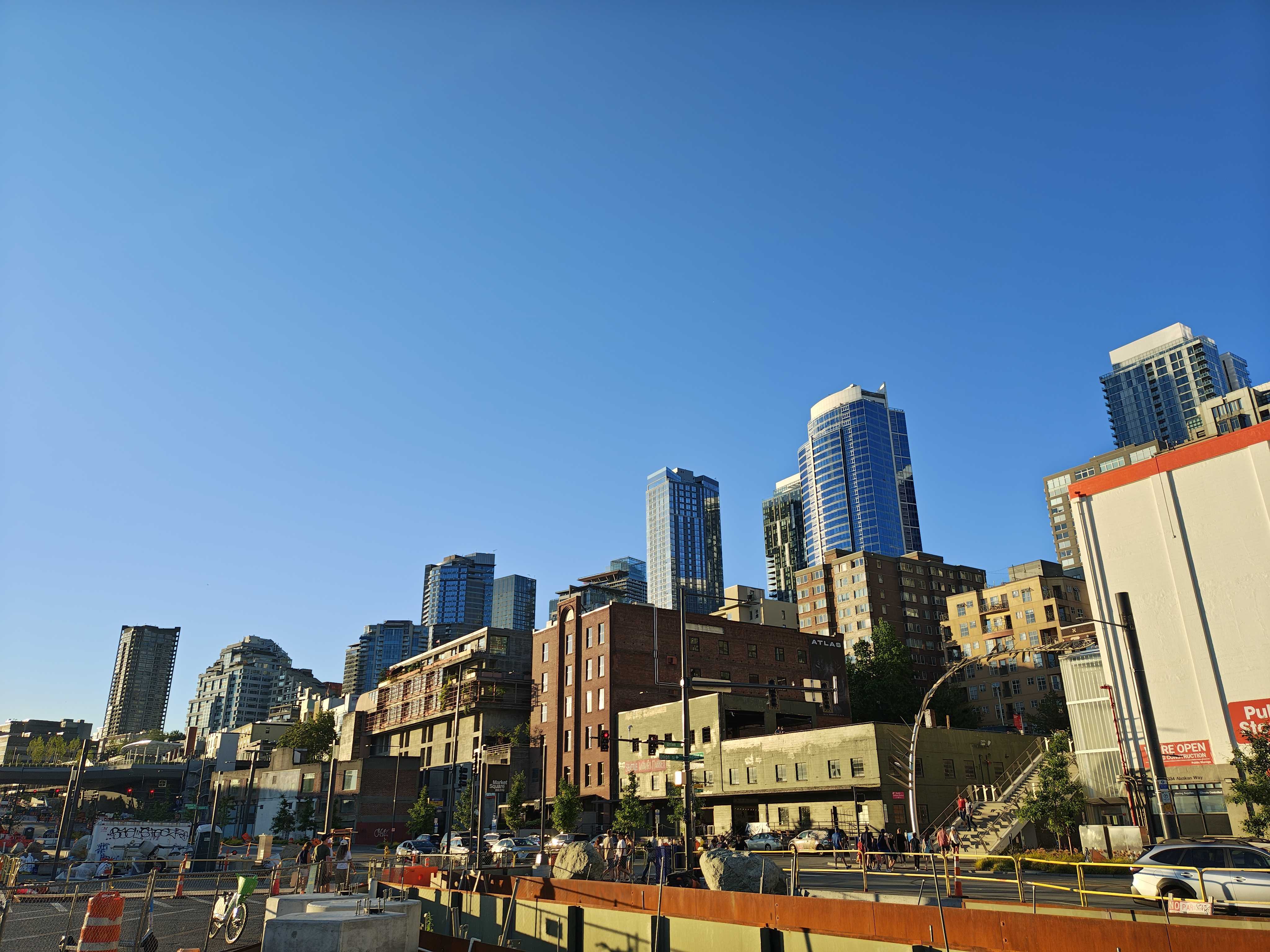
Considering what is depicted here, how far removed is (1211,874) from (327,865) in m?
26.3

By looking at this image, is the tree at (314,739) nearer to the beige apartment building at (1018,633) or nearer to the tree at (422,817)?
the tree at (422,817)

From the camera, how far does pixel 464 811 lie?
68.2 metres

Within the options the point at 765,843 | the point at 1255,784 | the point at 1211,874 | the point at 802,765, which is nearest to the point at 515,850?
the point at 765,843

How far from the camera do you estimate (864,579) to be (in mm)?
134625

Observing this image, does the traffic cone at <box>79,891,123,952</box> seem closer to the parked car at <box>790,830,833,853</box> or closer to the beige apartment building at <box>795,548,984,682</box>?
the parked car at <box>790,830,833,853</box>

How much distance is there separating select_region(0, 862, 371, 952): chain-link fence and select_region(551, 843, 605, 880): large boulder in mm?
5527

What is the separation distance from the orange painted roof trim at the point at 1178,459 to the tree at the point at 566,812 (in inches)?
1543

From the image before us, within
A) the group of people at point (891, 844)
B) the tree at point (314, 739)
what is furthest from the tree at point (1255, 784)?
the tree at point (314, 739)

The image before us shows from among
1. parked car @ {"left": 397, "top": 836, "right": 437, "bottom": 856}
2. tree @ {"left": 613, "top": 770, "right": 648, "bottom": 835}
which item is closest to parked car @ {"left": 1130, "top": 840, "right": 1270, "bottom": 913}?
tree @ {"left": 613, "top": 770, "right": 648, "bottom": 835}

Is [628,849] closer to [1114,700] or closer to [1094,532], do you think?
[1114,700]

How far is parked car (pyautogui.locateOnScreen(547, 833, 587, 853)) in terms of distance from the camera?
1748 inches

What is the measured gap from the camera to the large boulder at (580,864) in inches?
861

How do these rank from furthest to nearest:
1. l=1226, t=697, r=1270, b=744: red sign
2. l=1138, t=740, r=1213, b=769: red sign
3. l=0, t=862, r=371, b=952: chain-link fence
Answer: l=1138, t=740, r=1213, b=769: red sign, l=1226, t=697, r=1270, b=744: red sign, l=0, t=862, r=371, b=952: chain-link fence

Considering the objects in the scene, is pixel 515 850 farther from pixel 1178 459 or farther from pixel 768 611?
pixel 768 611
